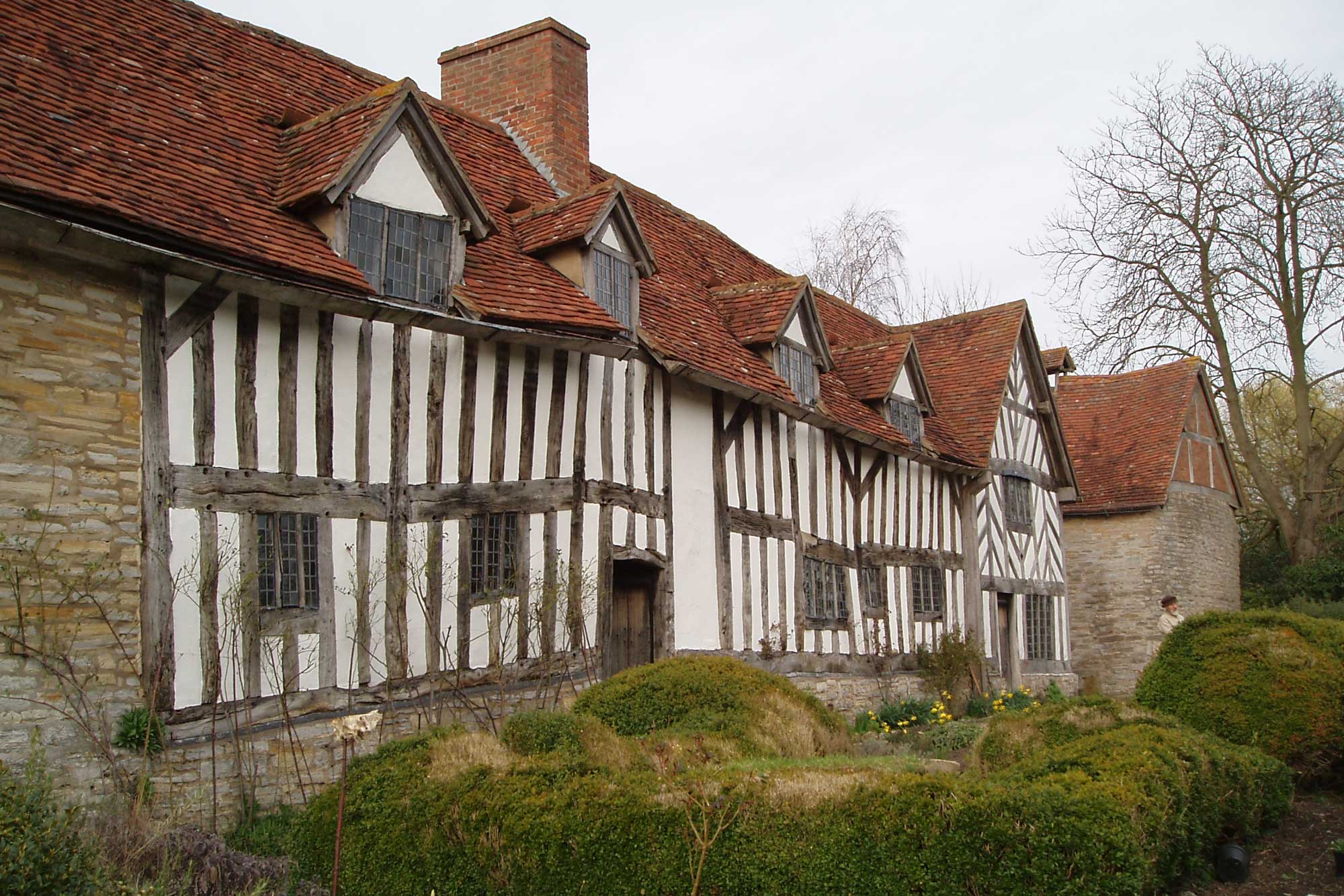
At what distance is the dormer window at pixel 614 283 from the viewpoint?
1145cm

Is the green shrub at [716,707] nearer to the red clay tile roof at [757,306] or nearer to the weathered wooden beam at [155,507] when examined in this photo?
the weathered wooden beam at [155,507]

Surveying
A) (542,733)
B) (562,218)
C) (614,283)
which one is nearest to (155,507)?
(542,733)

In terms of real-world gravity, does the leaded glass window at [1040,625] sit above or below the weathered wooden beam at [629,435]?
below

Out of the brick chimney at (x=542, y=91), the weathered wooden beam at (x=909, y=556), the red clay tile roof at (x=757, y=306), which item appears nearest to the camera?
the brick chimney at (x=542, y=91)

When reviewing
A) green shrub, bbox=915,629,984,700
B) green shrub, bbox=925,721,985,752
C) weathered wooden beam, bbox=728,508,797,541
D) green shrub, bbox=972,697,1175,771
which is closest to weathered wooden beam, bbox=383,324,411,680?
green shrub, bbox=972,697,1175,771

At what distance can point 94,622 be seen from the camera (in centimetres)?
745

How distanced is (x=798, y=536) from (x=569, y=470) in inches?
161

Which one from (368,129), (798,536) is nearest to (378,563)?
(368,129)

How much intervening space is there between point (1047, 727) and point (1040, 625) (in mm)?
12649

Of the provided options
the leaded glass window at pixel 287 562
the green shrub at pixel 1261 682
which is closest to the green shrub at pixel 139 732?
the leaded glass window at pixel 287 562

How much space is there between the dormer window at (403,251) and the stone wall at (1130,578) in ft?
53.2

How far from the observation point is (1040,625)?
66.5 ft

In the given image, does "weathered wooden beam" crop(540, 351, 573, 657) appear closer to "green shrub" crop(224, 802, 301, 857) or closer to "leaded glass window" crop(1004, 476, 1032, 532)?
"green shrub" crop(224, 802, 301, 857)

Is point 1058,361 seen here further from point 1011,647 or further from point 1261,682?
point 1261,682
